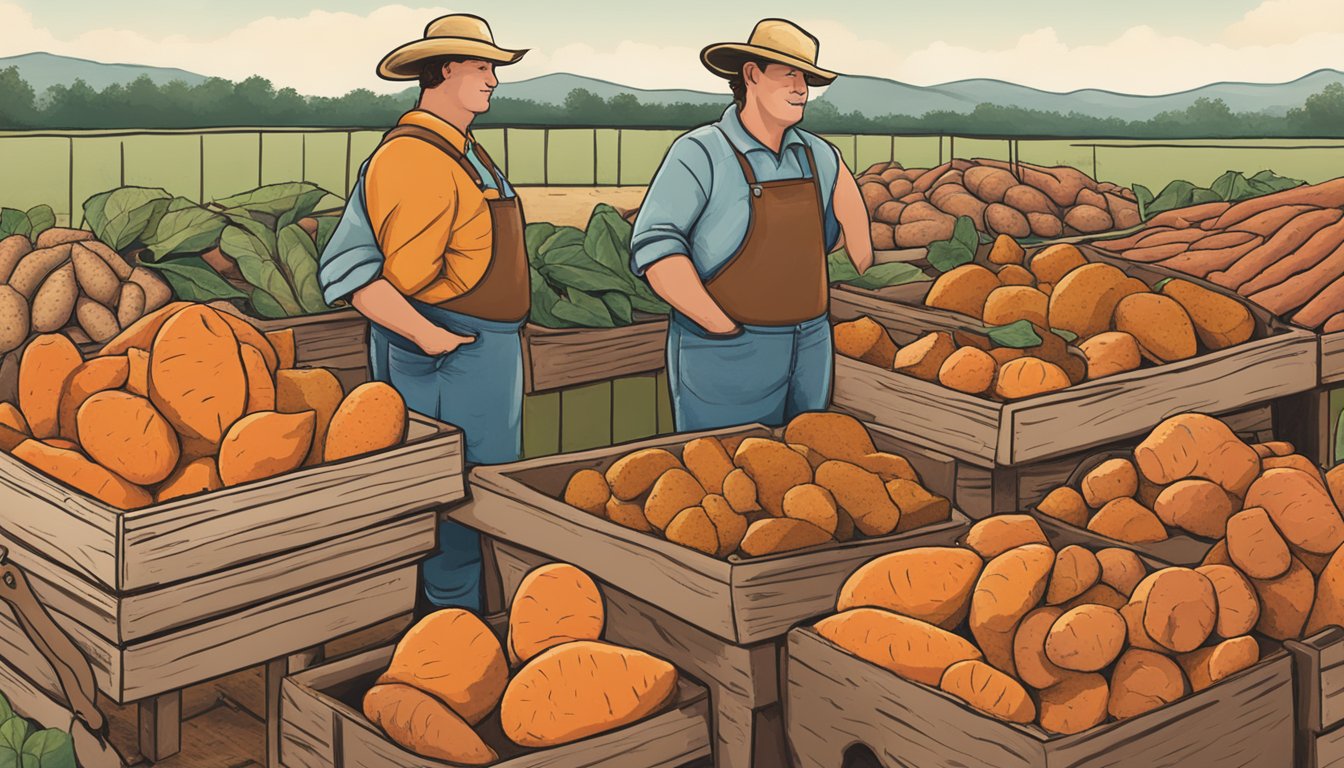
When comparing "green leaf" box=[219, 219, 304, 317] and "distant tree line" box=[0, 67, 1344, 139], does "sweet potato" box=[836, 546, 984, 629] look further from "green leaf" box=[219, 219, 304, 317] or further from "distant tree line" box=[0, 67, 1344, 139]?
"distant tree line" box=[0, 67, 1344, 139]

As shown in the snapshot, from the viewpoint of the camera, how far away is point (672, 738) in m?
1.67

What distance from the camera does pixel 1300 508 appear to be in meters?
1.85

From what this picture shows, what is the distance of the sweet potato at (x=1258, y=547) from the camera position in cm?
178

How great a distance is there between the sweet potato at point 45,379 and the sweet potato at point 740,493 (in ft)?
3.42

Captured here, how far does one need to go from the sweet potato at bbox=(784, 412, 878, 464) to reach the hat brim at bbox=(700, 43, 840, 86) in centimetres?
102

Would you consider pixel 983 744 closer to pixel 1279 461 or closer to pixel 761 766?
pixel 761 766

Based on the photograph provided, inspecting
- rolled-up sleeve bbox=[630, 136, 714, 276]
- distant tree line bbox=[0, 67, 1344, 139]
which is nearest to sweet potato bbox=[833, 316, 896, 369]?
rolled-up sleeve bbox=[630, 136, 714, 276]

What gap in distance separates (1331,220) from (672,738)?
287 cm

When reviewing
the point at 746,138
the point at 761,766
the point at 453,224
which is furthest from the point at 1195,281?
the point at 761,766

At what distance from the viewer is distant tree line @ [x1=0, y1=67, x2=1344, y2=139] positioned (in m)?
4.42

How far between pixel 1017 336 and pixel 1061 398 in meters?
0.22

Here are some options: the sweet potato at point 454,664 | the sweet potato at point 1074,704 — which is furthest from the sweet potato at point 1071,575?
the sweet potato at point 454,664

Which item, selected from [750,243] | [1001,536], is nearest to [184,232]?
[750,243]

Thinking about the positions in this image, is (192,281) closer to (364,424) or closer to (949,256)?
(364,424)
